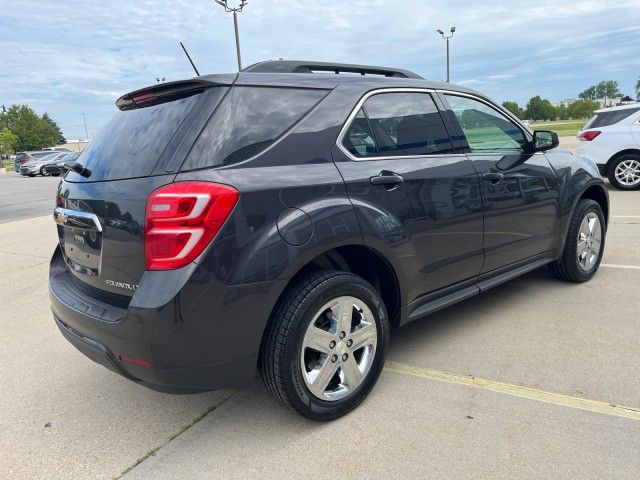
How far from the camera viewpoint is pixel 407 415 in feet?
8.67

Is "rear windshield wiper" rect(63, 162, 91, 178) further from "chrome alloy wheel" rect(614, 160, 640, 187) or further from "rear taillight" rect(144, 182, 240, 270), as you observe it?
"chrome alloy wheel" rect(614, 160, 640, 187)

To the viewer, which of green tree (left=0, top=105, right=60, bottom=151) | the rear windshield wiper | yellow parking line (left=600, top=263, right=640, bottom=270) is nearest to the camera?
the rear windshield wiper

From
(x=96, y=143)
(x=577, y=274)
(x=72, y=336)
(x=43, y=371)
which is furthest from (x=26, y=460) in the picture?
(x=577, y=274)

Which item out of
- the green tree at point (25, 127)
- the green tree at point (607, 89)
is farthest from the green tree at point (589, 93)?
the green tree at point (25, 127)

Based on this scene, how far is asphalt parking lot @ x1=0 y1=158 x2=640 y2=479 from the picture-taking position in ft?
7.52

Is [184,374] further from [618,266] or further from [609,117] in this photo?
[609,117]

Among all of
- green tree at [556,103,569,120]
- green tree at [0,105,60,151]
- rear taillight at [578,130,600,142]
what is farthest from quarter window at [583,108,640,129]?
green tree at [0,105,60,151]

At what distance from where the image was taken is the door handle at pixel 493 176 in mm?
3428

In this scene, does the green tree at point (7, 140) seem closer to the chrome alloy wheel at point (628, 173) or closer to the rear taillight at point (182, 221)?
the chrome alloy wheel at point (628, 173)

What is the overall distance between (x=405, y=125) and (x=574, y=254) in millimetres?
2207

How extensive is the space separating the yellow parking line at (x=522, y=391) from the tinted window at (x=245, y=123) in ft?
5.31

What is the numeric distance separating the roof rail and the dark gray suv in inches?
0.7

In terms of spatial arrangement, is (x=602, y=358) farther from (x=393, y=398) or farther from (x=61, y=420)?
(x=61, y=420)

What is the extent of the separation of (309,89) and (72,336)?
176 cm
